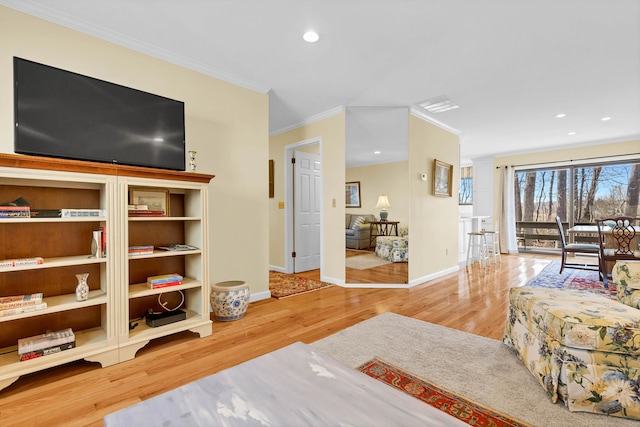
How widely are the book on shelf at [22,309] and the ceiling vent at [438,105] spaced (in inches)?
169

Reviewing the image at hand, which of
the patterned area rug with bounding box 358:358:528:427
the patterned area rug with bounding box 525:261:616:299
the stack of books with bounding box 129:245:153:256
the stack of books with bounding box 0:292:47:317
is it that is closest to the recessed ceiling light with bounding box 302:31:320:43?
the stack of books with bounding box 129:245:153:256

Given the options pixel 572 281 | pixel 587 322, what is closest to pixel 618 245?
pixel 572 281

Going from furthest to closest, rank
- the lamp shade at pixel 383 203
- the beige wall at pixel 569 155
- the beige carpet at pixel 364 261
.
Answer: the lamp shade at pixel 383 203
the beige wall at pixel 569 155
the beige carpet at pixel 364 261

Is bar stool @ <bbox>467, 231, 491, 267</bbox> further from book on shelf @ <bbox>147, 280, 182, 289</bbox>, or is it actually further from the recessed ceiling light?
book on shelf @ <bbox>147, 280, 182, 289</bbox>

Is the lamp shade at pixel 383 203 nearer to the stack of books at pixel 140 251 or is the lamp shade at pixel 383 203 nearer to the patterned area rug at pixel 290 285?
the patterned area rug at pixel 290 285

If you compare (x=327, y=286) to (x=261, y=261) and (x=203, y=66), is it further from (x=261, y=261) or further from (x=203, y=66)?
(x=203, y=66)

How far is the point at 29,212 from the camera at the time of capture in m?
1.90

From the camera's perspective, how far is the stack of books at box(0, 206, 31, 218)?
1.82 meters

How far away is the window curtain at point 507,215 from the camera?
7484 millimetres

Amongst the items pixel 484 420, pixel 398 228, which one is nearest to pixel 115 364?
pixel 484 420

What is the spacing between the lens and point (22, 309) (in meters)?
1.85

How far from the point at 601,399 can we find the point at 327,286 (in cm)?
302

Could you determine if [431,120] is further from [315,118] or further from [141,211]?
[141,211]

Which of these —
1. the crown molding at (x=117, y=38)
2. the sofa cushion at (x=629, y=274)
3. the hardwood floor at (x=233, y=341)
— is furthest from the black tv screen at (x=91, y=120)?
the sofa cushion at (x=629, y=274)
